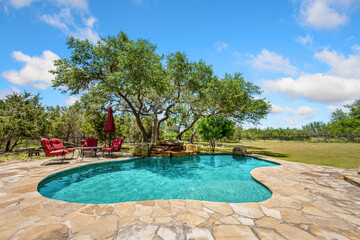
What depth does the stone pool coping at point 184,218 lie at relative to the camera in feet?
7.15

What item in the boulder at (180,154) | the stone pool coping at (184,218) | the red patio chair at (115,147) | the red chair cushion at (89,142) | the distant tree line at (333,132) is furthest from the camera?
the distant tree line at (333,132)

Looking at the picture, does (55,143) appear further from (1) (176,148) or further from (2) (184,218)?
(2) (184,218)

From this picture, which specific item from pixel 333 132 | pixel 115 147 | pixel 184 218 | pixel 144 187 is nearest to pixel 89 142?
pixel 115 147

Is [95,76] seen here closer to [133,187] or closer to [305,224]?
[133,187]

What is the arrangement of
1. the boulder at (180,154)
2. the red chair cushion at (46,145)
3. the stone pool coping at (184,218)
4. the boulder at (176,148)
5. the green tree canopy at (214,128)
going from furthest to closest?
the green tree canopy at (214,128)
the boulder at (176,148)
the boulder at (180,154)
the red chair cushion at (46,145)
the stone pool coping at (184,218)

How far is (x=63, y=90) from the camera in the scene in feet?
44.5

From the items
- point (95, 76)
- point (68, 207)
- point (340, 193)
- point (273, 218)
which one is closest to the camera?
point (273, 218)

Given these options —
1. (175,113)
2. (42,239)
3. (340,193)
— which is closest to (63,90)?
(175,113)

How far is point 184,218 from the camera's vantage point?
8.65 feet

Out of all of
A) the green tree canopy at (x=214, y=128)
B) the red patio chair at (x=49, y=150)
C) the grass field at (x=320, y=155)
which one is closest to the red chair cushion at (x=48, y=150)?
the red patio chair at (x=49, y=150)

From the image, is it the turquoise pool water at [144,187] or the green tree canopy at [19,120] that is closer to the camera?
the turquoise pool water at [144,187]

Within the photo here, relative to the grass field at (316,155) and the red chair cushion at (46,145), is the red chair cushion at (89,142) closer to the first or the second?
the red chair cushion at (46,145)

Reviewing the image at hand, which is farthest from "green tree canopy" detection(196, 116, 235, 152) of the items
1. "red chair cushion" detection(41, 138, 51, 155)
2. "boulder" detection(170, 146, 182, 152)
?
"red chair cushion" detection(41, 138, 51, 155)

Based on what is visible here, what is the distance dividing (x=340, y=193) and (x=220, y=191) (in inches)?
126
